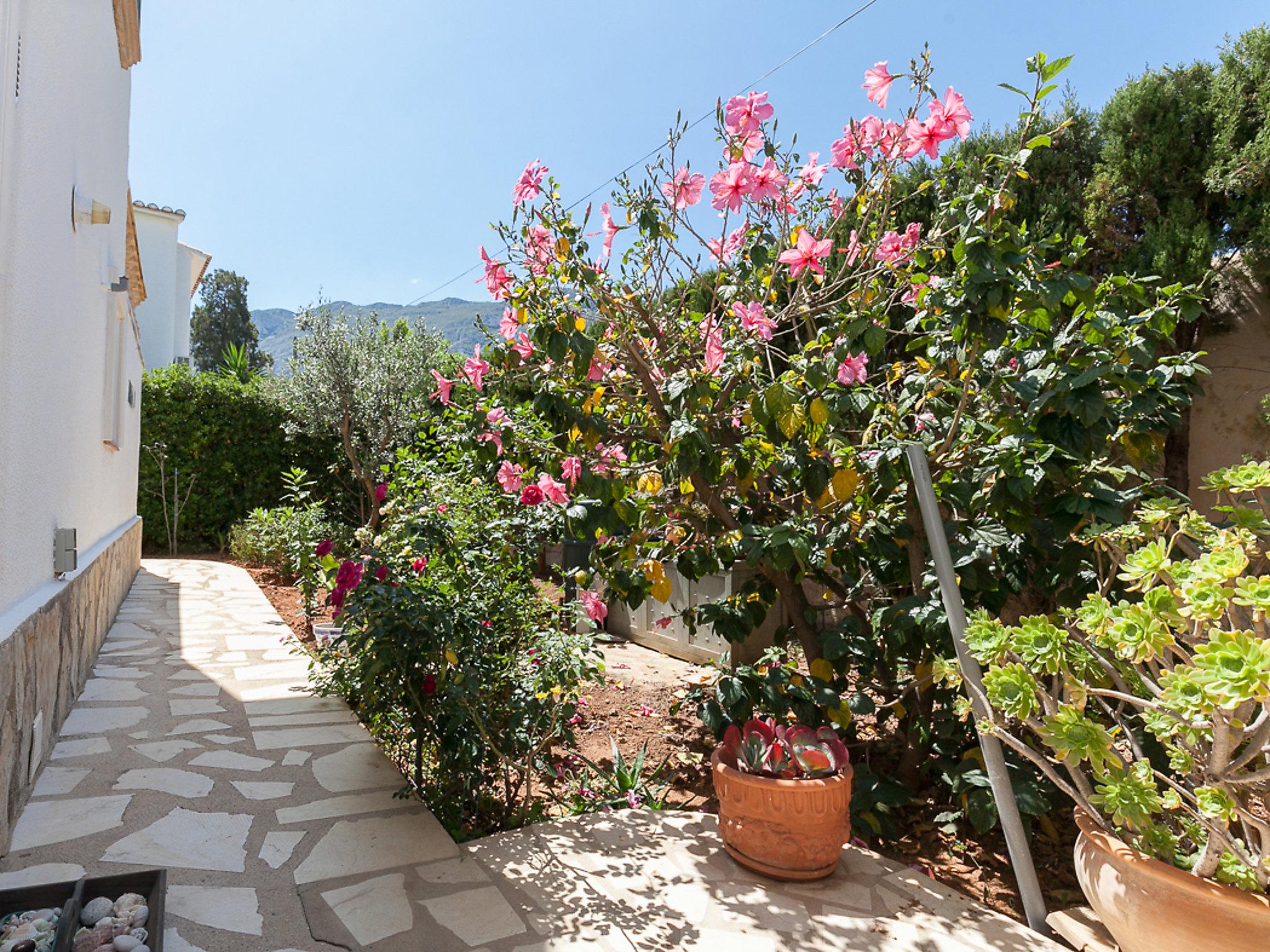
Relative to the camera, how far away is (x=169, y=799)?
2918 millimetres

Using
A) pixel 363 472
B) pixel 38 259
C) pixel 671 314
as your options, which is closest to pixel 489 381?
pixel 671 314

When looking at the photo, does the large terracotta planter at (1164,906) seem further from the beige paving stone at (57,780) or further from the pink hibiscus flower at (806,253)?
the beige paving stone at (57,780)

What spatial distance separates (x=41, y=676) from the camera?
10.1ft

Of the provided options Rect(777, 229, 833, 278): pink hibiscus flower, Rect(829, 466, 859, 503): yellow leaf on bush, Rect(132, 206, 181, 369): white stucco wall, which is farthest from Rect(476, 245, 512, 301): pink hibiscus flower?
Rect(132, 206, 181, 369): white stucco wall

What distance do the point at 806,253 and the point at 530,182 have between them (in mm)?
1189

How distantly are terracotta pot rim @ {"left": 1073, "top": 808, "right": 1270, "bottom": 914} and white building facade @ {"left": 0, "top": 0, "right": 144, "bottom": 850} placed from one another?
10.6 ft

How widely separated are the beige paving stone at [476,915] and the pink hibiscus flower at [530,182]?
8.50 ft

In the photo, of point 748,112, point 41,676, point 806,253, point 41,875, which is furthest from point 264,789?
point 748,112

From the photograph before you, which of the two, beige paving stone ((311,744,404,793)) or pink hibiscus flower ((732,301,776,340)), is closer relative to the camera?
pink hibiscus flower ((732,301,776,340))

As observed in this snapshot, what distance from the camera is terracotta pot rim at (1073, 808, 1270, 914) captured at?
5.49ft

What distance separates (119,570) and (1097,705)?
7504mm

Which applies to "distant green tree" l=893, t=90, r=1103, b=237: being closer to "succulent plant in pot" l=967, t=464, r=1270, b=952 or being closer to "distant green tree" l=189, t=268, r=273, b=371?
"succulent plant in pot" l=967, t=464, r=1270, b=952

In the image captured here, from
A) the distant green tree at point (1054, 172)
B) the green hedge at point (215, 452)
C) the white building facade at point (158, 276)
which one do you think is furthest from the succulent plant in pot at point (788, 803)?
the white building facade at point (158, 276)

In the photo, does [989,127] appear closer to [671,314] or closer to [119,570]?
[671,314]
